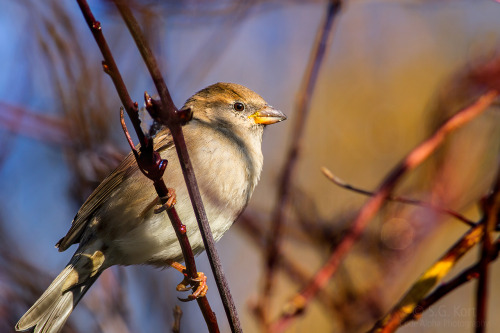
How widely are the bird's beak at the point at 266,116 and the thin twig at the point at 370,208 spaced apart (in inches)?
84.1

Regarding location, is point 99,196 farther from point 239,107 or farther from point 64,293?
point 239,107

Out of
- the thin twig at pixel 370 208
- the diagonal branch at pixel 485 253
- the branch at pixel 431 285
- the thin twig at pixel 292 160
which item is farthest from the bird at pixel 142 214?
the diagonal branch at pixel 485 253

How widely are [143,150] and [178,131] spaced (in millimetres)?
206

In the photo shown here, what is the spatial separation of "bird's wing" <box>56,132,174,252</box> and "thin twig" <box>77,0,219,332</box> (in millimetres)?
1272

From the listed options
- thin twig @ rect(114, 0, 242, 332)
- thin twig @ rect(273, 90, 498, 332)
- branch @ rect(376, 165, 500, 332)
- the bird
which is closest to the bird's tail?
the bird

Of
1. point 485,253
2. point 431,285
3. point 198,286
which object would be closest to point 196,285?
point 198,286

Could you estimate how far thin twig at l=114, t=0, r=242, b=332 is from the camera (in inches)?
64.1

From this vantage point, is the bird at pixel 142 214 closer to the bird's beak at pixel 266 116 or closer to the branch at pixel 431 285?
the bird's beak at pixel 266 116

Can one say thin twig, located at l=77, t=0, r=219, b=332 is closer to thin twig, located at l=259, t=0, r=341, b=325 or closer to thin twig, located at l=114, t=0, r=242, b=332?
thin twig, located at l=114, t=0, r=242, b=332

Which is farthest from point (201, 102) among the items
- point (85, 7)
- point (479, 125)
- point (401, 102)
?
point (401, 102)

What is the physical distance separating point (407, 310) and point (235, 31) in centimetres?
225

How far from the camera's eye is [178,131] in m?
Answer: 1.92

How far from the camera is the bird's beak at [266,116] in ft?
14.0

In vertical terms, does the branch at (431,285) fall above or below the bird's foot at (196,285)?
above
